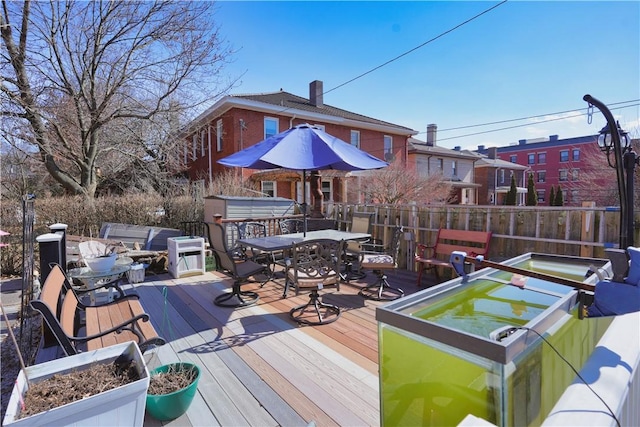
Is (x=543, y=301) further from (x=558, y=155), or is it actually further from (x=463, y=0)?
(x=558, y=155)

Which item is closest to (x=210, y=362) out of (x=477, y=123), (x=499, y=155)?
(x=477, y=123)

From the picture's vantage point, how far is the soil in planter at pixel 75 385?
1.43 meters

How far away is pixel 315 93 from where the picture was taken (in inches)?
669

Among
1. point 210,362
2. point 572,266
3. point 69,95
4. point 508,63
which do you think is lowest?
point 210,362

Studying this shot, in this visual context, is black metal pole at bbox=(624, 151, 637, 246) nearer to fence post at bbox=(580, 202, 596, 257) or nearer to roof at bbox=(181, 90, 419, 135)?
fence post at bbox=(580, 202, 596, 257)

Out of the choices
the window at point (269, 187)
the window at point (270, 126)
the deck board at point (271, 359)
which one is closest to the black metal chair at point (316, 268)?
the deck board at point (271, 359)

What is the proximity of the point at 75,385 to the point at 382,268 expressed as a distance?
338cm

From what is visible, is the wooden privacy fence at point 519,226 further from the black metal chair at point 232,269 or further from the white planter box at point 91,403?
the white planter box at point 91,403

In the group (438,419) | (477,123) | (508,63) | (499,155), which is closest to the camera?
(438,419)

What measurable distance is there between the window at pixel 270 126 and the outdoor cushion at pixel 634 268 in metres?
14.1

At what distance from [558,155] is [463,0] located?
118 ft

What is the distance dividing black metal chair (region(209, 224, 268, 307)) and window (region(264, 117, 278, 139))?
36.3ft

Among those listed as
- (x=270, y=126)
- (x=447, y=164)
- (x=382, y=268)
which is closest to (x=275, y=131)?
(x=270, y=126)

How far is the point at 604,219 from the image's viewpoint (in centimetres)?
377
